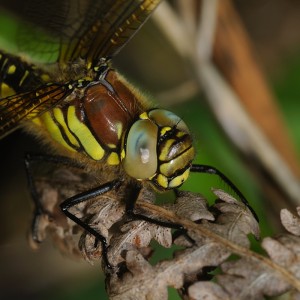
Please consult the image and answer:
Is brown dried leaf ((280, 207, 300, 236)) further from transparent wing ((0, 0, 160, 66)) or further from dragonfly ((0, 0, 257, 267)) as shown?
transparent wing ((0, 0, 160, 66))

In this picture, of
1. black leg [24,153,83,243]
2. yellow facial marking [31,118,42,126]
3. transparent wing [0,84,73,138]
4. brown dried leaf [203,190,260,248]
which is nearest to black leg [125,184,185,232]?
brown dried leaf [203,190,260,248]

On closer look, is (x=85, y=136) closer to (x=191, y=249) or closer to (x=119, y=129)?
(x=119, y=129)

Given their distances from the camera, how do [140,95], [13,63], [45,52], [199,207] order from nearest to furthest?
[199,207] < [140,95] < [13,63] < [45,52]

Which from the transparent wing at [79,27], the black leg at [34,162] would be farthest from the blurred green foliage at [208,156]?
the black leg at [34,162]

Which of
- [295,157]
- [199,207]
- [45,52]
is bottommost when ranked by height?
[295,157]

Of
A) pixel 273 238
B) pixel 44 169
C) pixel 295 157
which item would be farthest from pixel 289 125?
pixel 273 238

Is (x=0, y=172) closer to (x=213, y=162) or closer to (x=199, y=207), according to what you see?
(x=213, y=162)

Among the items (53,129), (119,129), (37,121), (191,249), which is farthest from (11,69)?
(191,249)

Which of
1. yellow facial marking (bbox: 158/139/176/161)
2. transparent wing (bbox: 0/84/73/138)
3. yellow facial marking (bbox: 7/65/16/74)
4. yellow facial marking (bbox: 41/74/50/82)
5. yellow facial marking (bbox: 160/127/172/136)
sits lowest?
yellow facial marking (bbox: 158/139/176/161)
